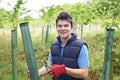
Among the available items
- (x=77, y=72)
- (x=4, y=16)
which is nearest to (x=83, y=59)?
(x=77, y=72)

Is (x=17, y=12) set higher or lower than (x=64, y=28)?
higher

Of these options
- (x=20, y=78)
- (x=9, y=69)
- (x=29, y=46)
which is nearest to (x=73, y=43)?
(x=29, y=46)

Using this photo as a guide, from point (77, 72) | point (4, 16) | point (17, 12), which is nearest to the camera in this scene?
point (77, 72)

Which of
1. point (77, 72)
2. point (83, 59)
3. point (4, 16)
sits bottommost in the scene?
point (77, 72)

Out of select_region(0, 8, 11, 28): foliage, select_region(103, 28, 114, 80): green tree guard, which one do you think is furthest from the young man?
select_region(0, 8, 11, 28): foliage

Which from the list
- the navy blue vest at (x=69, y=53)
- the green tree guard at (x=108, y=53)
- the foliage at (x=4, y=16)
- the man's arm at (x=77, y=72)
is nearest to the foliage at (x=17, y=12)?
the foliage at (x=4, y=16)

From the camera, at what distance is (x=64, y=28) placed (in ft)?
8.74

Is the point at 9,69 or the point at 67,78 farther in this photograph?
the point at 9,69

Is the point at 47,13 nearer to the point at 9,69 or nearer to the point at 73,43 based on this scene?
the point at 9,69

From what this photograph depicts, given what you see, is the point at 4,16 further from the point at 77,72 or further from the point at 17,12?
the point at 77,72

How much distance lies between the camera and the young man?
265cm

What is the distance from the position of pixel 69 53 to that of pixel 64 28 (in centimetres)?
27

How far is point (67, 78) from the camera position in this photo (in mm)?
2793

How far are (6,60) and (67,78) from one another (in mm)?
6445
